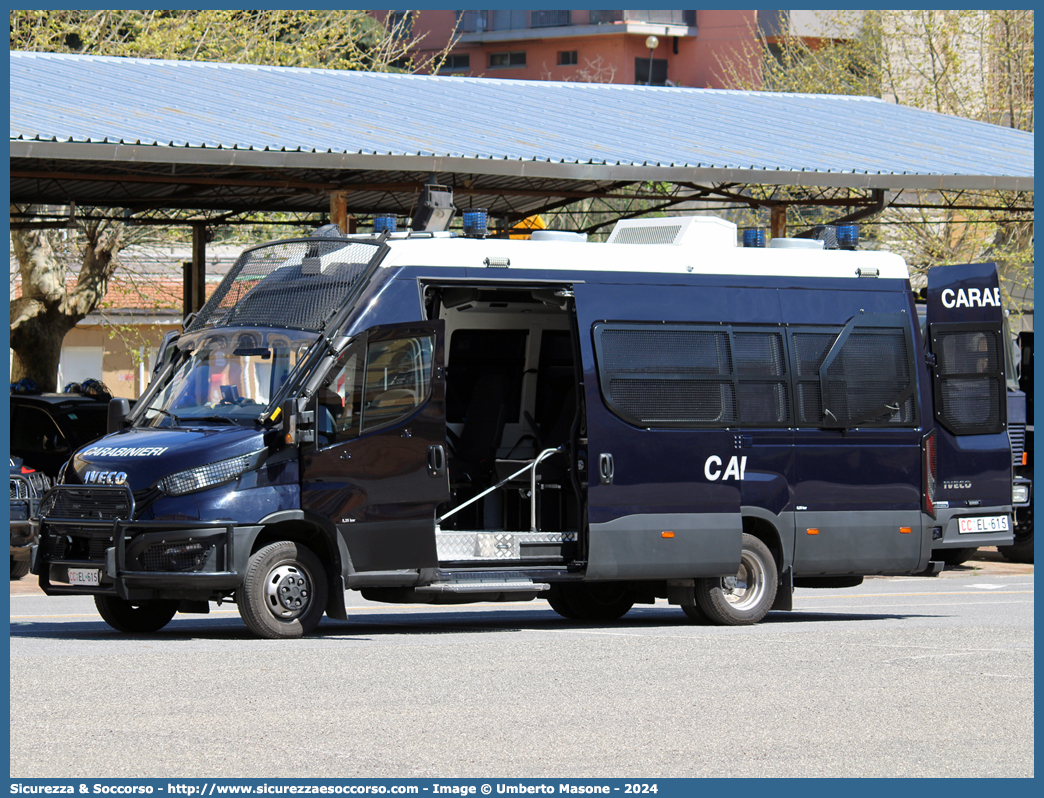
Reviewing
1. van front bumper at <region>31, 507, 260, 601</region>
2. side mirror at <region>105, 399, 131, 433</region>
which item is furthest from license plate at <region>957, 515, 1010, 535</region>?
side mirror at <region>105, 399, 131, 433</region>

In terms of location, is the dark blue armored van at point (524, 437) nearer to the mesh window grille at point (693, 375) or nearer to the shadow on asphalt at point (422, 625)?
the mesh window grille at point (693, 375)

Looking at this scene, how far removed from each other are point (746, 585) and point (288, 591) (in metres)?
3.91

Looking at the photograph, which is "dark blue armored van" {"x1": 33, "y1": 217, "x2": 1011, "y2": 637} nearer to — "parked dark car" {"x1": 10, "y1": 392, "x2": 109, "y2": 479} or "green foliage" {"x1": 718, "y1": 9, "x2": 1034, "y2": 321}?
"parked dark car" {"x1": 10, "y1": 392, "x2": 109, "y2": 479}

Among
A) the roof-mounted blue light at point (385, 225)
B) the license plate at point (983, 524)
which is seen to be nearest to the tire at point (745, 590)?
the license plate at point (983, 524)

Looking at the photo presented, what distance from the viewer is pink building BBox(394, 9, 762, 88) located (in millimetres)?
76125

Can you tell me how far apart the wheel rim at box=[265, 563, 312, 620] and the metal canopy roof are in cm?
776

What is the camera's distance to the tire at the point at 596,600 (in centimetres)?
1476

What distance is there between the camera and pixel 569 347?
47.4 ft

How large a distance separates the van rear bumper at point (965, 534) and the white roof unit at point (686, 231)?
295cm

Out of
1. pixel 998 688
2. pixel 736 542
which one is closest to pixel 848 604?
pixel 736 542

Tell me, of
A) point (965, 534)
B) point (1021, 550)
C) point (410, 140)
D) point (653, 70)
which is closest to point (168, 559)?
point (965, 534)
